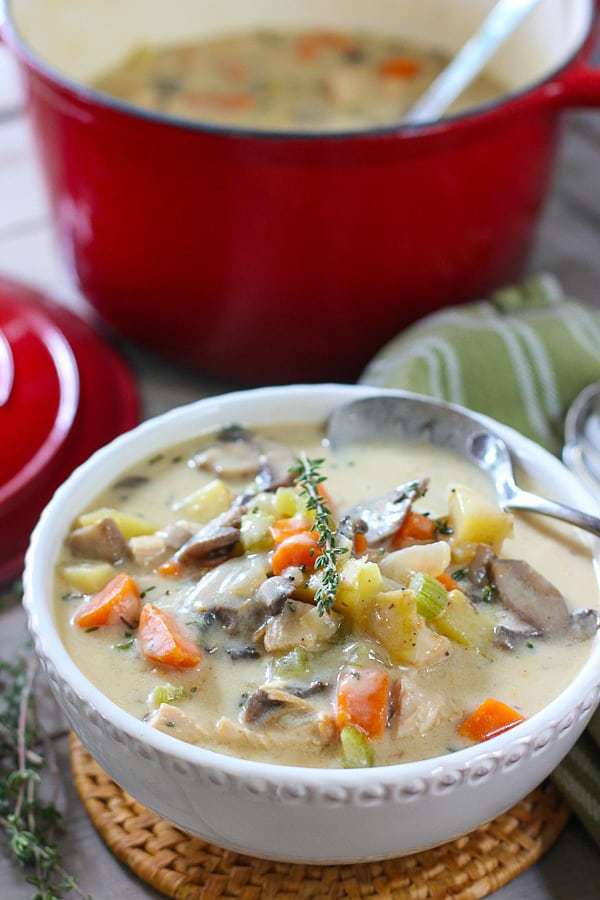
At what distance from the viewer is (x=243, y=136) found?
1.88 m

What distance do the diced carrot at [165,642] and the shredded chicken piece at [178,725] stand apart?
0.08 metres

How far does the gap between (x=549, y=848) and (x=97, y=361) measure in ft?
3.96

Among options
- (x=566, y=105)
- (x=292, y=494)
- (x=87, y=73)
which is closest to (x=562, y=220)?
(x=566, y=105)

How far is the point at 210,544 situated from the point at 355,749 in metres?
0.34

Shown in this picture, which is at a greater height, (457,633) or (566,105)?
(566,105)

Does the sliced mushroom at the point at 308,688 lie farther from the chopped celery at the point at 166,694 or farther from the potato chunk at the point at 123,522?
the potato chunk at the point at 123,522

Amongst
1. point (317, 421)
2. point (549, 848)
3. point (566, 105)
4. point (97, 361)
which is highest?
point (566, 105)

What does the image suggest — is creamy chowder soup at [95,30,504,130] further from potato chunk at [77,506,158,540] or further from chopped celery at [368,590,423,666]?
chopped celery at [368,590,423,666]

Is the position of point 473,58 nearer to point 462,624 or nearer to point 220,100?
point 220,100

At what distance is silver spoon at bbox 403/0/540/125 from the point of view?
92.4 inches

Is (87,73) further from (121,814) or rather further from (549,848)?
(549,848)

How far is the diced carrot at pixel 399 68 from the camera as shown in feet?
8.54

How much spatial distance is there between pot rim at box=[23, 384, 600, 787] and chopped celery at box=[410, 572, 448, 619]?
16cm

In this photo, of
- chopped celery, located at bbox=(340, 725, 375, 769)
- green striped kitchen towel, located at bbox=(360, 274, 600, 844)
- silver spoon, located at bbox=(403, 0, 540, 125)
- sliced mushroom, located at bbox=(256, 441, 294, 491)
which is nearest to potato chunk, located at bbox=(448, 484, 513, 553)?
sliced mushroom, located at bbox=(256, 441, 294, 491)
